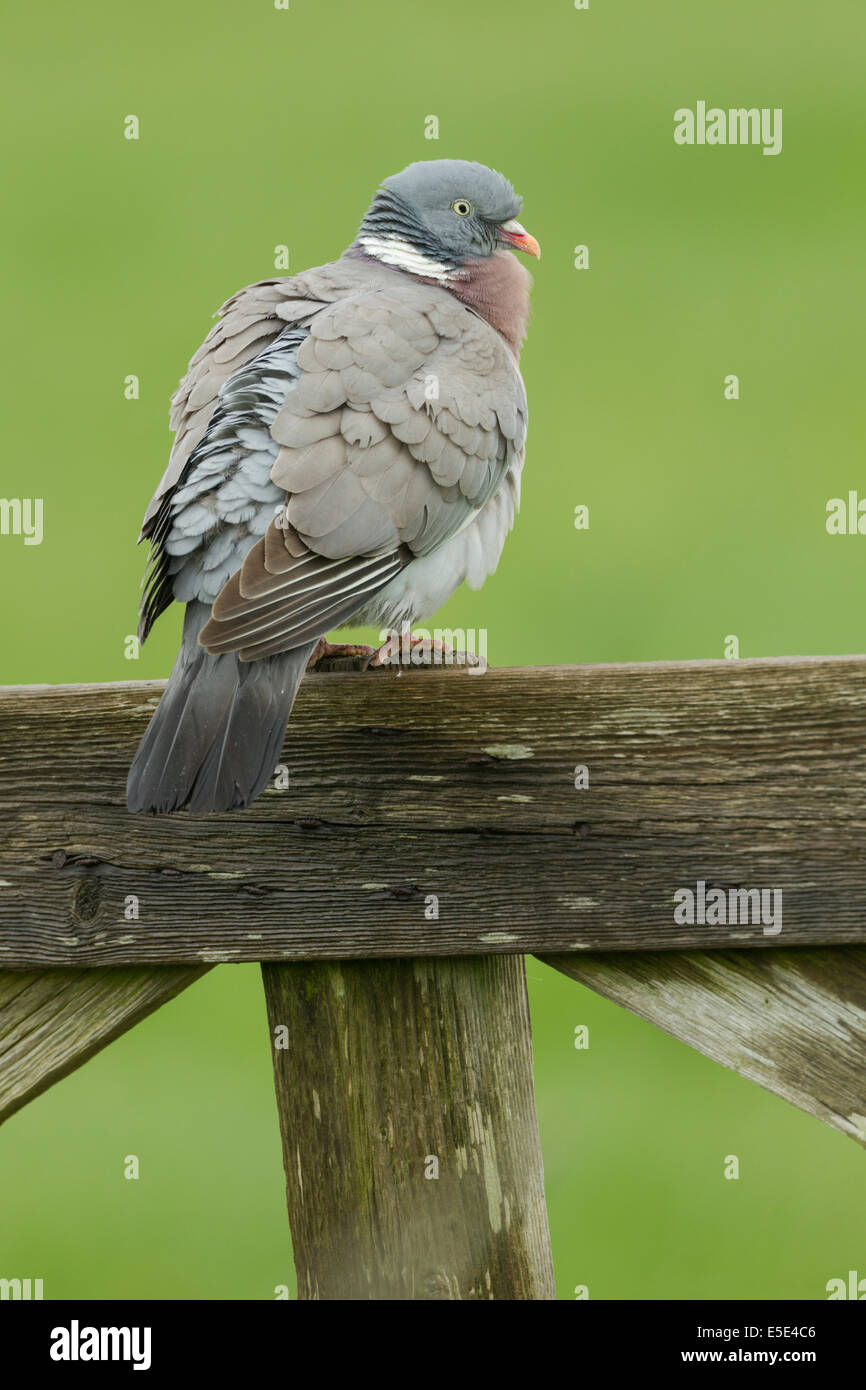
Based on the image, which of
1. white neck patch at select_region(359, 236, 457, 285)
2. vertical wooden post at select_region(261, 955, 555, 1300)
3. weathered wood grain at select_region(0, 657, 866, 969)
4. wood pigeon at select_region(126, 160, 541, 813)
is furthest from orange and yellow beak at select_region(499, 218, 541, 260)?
vertical wooden post at select_region(261, 955, 555, 1300)

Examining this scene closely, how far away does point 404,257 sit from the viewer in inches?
138

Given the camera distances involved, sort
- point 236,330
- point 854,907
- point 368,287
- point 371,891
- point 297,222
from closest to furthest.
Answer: point 854,907 < point 371,891 < point 236,330 < point 368,287 < point 297,222

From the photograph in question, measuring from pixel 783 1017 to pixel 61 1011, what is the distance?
954mm

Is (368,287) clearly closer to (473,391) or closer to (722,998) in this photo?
(473,391)

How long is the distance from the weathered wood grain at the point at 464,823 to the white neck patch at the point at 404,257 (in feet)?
5.80

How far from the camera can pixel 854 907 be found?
1.75 m

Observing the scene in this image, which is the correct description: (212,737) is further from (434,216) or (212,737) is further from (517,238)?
(517,238)

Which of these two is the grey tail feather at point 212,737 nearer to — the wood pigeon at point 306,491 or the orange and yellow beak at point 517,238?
the wood pigeon at point 306,491

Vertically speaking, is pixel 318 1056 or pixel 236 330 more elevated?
pixel 236 330

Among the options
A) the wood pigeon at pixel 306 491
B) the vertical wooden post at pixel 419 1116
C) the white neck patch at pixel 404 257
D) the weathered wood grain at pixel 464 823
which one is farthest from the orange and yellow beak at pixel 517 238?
the vertical wooden post at pixel 419 1116

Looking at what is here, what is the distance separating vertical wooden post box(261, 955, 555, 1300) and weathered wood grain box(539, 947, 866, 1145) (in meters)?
0.24

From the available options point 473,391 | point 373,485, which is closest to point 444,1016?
point 373,485

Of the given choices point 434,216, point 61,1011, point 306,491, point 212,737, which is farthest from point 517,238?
point 61,1011

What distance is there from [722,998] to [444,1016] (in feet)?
1.22
